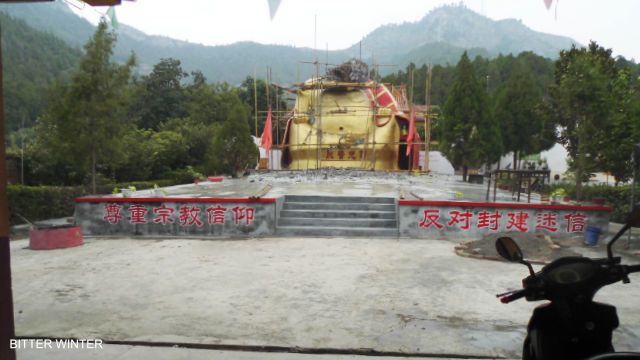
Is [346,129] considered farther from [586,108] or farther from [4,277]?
[4,277]

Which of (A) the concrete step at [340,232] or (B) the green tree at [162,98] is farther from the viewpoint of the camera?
(B) the green tree at [162,98]

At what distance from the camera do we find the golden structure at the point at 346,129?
20.2 metres

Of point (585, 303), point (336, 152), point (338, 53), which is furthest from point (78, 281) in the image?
point (338, 53)

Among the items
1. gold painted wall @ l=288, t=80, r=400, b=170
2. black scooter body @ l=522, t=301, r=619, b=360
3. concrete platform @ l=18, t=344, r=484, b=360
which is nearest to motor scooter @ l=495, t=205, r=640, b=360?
black scooter body @ l=522, t=301, r=619, b=360

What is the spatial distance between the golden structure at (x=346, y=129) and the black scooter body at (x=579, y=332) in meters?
17.4

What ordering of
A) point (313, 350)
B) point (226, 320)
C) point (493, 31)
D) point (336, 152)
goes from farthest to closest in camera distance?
point (493, 31)
point (336, 152)
point (226, 320)
point (313, 350)

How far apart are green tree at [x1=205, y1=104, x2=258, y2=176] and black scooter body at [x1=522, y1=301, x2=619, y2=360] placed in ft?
51.3

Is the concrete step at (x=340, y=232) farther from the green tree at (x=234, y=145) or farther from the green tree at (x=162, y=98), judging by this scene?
the green tree at (x=162, y=98)

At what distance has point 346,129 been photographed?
2097 centimetres

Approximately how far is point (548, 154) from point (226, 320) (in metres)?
26.5

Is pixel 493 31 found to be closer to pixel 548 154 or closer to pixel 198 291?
pixel 548 154

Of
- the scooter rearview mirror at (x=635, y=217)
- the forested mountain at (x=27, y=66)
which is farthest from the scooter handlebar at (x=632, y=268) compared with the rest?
the forested mountain at (x=27, y=66)

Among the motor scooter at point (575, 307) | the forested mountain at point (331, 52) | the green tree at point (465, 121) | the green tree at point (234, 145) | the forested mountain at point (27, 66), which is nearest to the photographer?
the motor scooter at point (575, 307)

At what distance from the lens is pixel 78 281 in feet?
18.4
